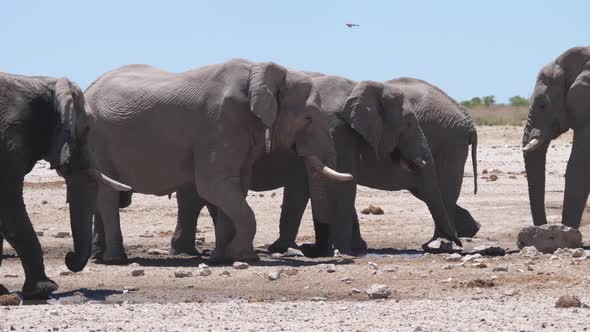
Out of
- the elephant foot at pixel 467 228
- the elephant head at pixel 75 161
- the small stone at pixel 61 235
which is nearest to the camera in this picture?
the elephant head at pixel 75 161

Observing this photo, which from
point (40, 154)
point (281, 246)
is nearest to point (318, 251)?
point (281, 246)

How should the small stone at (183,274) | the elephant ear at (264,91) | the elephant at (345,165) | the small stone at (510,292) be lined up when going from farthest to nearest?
1. the elephant at (345,165)
2. the elephant ear at (264,91)
3. the small stone at (183,274)
4. the small stone at (510,292)

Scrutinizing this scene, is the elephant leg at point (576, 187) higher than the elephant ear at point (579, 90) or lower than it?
lower

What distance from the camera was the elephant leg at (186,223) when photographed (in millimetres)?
18188

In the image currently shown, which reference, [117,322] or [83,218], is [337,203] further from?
[117,322]

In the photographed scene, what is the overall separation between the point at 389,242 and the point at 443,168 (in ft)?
3.75

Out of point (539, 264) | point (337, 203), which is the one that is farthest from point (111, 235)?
point (539, 264)

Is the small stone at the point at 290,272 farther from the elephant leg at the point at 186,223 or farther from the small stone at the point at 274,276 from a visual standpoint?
the elephant leg at the point at 186,223

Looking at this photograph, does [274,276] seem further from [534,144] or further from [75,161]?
[534,144]

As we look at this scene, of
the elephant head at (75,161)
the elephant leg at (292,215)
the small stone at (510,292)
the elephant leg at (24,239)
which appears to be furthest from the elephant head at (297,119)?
the elephant leg at (24,239)

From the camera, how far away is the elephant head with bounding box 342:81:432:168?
60.7 ft

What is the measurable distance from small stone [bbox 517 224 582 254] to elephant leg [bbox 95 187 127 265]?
4330 millimetres

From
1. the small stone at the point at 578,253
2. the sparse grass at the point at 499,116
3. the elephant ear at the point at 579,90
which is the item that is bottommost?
the sparse grass at the point at 499,116

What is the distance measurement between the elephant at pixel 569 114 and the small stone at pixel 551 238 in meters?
1.59
